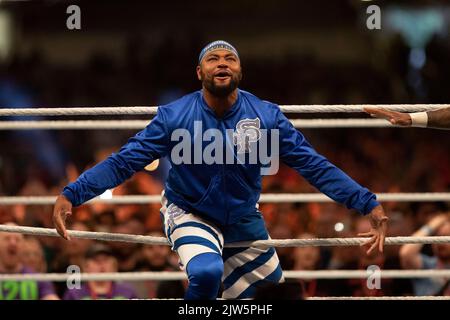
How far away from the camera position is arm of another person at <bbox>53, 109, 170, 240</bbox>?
359 cm

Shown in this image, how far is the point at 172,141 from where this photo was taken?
370cm

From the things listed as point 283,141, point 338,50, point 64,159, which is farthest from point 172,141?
point 338,50

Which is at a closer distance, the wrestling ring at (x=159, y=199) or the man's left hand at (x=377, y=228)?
the man's left hand at (x=377, y=228)

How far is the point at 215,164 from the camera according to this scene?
3.66 m

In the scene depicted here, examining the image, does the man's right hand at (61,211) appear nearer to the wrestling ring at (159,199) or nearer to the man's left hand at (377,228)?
the wrestling ring at (159,199)

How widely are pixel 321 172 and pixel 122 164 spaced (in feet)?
2.38

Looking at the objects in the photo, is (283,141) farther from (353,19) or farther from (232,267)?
(353,19)

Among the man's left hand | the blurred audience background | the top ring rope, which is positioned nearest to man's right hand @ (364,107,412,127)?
the top ring rope

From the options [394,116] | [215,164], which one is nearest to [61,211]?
[215,164]

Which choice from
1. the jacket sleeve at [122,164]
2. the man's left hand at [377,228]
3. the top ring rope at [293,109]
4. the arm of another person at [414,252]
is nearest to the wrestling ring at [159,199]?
the top ring rope at [293,109]

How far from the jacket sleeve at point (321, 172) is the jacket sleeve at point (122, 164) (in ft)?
1.44

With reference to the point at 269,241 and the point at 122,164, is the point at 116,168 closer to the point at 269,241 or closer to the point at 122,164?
the point at 122,164

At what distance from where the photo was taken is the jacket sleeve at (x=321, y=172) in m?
3.68

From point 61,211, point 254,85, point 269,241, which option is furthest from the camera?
point 254,85
